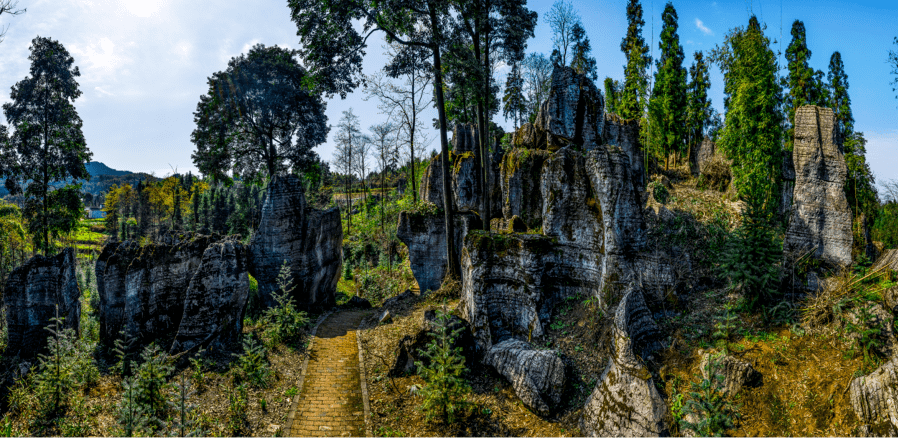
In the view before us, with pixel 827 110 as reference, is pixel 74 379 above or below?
below

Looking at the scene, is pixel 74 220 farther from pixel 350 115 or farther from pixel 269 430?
pixel 350 115

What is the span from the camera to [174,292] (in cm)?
1116

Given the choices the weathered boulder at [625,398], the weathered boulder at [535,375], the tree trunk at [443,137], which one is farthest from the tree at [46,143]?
the weathered boulder at [625,398]

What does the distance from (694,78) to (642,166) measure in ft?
44.1

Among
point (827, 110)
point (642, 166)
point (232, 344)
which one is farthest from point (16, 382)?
point (642, 166)

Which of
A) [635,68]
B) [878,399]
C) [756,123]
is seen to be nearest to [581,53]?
[635,68]

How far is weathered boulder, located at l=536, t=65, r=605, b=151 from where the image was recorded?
37.5 ft

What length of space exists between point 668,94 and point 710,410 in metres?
25.1

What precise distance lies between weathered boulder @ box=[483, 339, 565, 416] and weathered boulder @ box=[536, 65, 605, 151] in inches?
248

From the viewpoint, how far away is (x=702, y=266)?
389 inches

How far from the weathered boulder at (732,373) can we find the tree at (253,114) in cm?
1921

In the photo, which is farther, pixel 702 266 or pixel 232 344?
pixel 232 344

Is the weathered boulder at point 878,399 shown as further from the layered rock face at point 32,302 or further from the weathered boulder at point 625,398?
the layered rock face at point 32,302

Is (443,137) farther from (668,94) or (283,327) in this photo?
(668,94)
